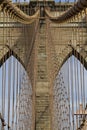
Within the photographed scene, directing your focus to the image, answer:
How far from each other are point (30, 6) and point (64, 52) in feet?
5.77

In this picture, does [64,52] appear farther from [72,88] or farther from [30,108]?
[72,88]

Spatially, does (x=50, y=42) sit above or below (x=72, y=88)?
above

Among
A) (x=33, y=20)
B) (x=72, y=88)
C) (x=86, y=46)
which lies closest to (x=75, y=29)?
(x=86, y=46)

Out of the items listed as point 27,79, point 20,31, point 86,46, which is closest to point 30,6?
point 20,31

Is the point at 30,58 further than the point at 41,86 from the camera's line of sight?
No

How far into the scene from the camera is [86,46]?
61.1 feet

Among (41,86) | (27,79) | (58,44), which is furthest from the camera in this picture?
(58,44)

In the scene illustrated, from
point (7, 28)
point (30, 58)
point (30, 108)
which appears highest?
point (7, 28)

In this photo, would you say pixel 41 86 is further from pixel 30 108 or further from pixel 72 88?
pixel 72 88

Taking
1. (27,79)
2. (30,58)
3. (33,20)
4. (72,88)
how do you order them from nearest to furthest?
(72,88) → (33,20) → (27,79) → (30,58)

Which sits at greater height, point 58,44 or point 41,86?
point 58,44

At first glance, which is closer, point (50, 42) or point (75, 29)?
point (50, 42)

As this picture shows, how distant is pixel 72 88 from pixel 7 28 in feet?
23.7

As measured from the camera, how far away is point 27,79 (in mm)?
14633
